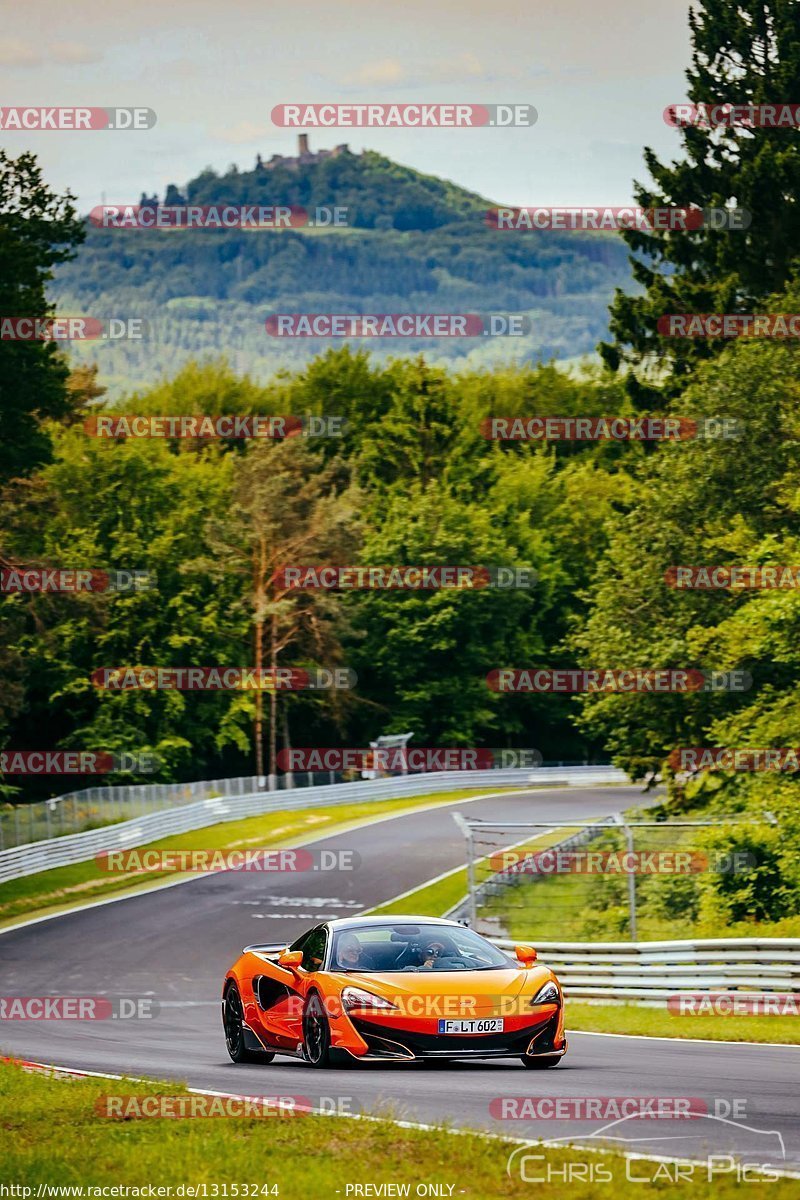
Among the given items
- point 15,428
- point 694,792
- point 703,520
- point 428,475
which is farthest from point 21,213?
point 428,475

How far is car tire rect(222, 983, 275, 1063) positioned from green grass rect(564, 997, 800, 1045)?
474 cm

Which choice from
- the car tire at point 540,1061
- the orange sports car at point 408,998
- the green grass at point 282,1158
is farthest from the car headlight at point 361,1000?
the green grass at point 282,1158

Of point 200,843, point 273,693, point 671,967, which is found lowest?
point 200,843

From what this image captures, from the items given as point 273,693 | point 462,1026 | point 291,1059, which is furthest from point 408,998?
point 273,693

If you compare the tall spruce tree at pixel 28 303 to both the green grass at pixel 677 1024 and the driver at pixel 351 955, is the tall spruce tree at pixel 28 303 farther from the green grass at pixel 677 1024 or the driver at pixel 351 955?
the driver at pixel 351 955

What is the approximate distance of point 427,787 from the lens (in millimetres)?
70750

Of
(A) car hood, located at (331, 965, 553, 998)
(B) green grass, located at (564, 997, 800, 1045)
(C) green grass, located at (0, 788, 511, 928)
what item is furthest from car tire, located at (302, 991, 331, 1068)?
(C) green grass, located at (0, 788, 511, 928)

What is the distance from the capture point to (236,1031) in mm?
14766

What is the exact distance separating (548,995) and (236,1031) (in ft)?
10.7

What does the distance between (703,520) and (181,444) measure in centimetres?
5452

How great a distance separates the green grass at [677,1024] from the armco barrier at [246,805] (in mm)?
24788

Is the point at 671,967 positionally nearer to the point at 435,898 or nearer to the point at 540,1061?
the point at 540,1061

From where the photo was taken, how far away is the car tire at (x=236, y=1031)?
14562 mm

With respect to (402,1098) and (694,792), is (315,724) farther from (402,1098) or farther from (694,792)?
(402,1098)
